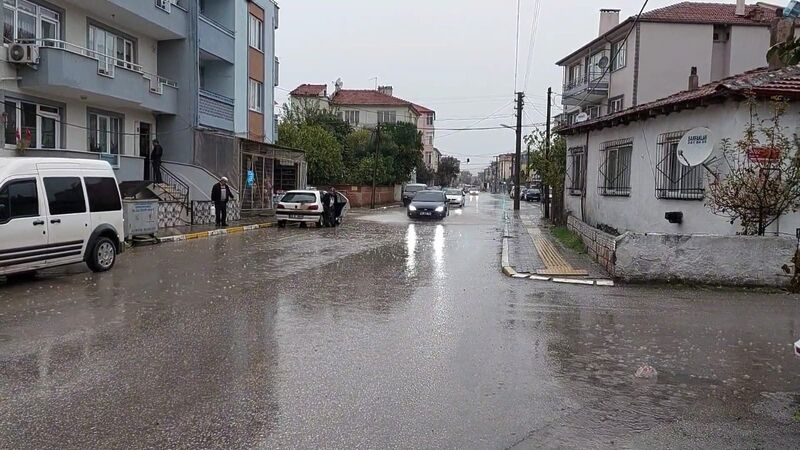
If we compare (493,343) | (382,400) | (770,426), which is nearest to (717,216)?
(493,343)

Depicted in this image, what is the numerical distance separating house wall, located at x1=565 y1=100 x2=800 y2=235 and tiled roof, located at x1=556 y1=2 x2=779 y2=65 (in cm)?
1999

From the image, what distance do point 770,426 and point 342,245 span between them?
1513cm

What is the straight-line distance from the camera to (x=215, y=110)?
28125mm

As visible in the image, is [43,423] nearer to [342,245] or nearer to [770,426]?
[770,426]

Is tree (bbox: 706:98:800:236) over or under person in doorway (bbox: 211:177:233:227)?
over

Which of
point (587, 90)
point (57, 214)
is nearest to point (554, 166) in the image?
point (587, 90)

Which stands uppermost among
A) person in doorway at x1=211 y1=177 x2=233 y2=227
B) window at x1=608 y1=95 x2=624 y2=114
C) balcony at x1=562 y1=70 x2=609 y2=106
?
balcony at x1=562 y1=70 x2=609 y2=106

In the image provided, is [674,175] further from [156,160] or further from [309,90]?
[309,90]

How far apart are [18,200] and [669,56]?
122ft

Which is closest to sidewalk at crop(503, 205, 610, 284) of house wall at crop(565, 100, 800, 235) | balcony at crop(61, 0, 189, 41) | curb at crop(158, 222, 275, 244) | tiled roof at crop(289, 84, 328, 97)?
house wall at crop(565, 100, 800, 235)

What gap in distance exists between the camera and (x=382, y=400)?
5516 mm

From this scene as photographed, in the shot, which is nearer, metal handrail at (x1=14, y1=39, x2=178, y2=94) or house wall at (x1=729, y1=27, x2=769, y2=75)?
metal handrail at (x1=14, y1=39, x2=178, y2=94)

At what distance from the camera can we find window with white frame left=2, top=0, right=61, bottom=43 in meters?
18.6

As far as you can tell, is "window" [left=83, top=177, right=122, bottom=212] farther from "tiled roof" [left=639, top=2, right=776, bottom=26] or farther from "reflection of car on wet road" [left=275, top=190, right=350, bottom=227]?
"tiled roof" [left=639, top=2, right=776, bottom=26]
